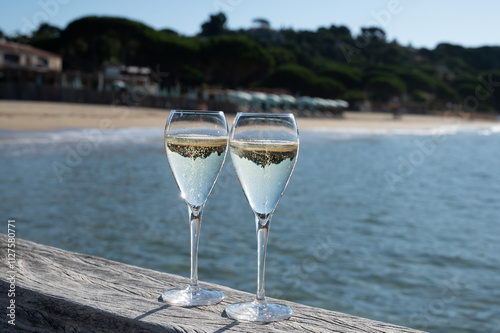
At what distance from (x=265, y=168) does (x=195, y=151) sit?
0.62ft

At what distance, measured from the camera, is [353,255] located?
8547 millimetres

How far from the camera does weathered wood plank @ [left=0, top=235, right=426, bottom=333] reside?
3.92 ft

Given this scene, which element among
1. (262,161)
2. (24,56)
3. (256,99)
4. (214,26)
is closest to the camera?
(262,161)

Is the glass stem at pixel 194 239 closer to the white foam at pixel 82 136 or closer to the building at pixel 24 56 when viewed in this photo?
the white foam at pixel 82 136

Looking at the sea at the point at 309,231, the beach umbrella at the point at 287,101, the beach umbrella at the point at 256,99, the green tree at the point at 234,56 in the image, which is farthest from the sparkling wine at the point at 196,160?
the green tree at the point at 234,56

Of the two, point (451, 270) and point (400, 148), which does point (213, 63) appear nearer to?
point (400, 148)

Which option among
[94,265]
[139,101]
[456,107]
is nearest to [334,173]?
[94,265]

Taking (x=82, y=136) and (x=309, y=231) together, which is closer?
(x=309, y=231)

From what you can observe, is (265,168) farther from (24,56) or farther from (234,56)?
(234,56)

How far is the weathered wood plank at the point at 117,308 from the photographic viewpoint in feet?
3.92

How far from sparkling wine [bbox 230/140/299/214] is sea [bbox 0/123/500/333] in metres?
4.97

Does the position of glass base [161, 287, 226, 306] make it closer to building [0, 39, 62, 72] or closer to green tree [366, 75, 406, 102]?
building [0, 39, 62, 72]

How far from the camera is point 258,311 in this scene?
129 centimetres

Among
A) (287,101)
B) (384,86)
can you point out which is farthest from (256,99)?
(384,86)
